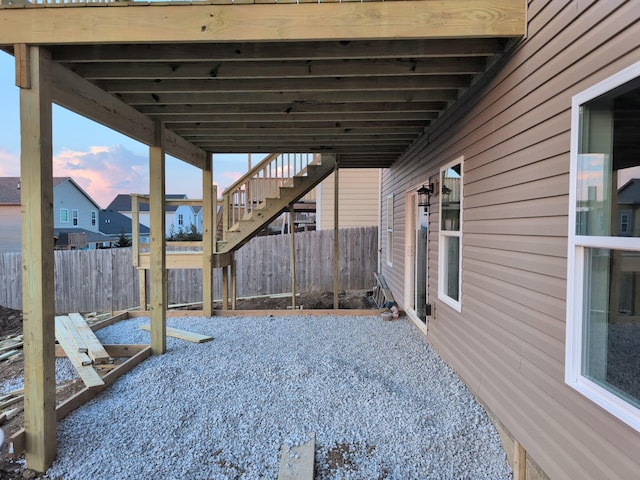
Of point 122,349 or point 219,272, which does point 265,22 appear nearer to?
point 122,349

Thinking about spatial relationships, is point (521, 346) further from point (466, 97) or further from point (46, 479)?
point (46, 479)

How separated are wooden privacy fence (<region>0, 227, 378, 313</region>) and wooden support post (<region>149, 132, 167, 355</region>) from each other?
503cm

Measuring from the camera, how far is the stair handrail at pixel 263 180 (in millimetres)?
6473

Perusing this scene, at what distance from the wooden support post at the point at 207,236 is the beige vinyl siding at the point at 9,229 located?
58.6ft

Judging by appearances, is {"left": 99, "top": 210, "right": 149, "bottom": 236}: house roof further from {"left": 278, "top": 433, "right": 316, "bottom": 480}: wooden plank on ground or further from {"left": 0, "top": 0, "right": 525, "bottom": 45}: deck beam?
{"left": 278, "top": 433, "right": 316, "bottom": 480}: wooden plank on ground

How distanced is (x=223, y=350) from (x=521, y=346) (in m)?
3.25

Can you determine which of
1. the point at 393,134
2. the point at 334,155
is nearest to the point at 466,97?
the point at 393,134

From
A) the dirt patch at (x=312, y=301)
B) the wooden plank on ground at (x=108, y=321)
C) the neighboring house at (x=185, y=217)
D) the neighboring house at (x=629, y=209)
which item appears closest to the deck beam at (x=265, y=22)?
the neighboring house at (x=629, y=209)

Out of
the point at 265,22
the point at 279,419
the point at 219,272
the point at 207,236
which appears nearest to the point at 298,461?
the point at 279,419

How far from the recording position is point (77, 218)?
22516 millimetres

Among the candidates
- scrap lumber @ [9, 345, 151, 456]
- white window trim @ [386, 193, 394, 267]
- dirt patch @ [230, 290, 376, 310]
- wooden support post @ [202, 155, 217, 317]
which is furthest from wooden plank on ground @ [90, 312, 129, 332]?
white window trim @ [386, 193, 394, 267]

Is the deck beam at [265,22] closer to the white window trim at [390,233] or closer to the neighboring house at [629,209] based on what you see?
the neighboring house at [629,209]

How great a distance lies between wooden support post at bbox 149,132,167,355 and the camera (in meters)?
4.08

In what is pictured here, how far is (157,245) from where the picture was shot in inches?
161
